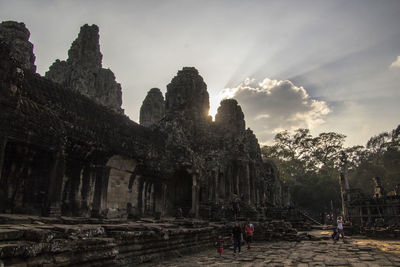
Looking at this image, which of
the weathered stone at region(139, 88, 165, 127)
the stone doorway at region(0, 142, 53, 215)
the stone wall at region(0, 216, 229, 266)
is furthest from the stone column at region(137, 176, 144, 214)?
the weathered stone at region(139, 88, 165, 127)

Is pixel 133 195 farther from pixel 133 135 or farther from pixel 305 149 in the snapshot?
pixel 305 149

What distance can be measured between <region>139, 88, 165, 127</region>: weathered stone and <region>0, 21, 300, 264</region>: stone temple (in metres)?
13.2

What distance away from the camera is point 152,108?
38.5 metres

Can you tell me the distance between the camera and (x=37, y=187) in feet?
27.5

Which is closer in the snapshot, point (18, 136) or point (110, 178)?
point (18, 136)

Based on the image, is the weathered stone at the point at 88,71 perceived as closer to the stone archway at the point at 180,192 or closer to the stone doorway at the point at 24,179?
the stone archway at the point at 180,192

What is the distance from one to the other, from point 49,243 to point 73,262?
553 mm

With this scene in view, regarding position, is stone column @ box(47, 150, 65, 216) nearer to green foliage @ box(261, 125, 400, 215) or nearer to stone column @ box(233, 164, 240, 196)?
stone column @ box(233, 164, 240, 196)

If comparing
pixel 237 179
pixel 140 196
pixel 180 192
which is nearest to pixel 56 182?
pixel 140 196

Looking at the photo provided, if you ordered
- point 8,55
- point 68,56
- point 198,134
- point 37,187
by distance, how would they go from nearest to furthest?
1. point 8,55
2. point 37,187
3. point 198,134
4. point 68,56

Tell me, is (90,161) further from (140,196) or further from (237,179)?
(237,179)

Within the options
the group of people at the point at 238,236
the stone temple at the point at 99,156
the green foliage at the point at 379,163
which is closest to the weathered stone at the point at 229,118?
the stone temple at the point at 99,156

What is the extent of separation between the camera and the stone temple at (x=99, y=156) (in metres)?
7.78

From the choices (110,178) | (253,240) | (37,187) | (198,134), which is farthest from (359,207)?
(37,187)
